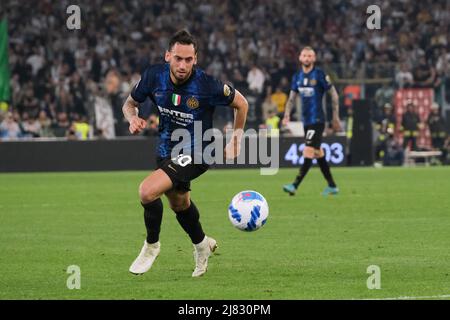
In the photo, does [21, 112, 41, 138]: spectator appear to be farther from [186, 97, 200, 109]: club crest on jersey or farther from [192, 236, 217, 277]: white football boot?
[186, 97, 200, 109]: club crest on jersey

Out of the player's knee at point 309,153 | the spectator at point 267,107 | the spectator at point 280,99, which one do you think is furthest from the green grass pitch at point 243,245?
the spectator at point 280,99

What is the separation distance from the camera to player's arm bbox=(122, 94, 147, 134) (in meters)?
10.3

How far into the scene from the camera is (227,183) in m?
24.4

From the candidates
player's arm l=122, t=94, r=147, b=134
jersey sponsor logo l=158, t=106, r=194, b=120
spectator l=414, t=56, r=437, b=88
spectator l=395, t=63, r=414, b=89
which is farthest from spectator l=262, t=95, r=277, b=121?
jersey sponsor logo l=158, t=106, r=194, b=120

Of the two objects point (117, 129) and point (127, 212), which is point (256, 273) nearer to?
point (127, 212)

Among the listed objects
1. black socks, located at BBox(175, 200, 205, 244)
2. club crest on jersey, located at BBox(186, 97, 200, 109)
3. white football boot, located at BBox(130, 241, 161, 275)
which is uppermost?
club crest on jersey, located at BBox(186, 97, 200, 109)

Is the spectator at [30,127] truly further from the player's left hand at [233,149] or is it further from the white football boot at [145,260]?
the player's left hand at [233,149]

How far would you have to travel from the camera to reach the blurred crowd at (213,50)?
108 ft

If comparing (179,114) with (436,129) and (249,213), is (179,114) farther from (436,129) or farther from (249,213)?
(436,129)

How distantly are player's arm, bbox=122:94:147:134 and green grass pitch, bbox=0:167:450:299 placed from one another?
1332 millimetres

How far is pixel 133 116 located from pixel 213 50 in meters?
27.2

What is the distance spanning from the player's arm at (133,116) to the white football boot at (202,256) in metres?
1.22

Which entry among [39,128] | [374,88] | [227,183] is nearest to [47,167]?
[39,128]

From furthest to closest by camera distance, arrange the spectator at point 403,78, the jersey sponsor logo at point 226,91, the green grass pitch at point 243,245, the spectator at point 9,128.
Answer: the spectator at point 403,78, the spectator at point 9,128, the jersey sponsor logo at point 226,91, the green grass pitch at point 243,245
